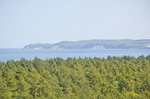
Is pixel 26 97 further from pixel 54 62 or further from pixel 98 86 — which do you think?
pixel 54 62

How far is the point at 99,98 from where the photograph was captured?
3034cm

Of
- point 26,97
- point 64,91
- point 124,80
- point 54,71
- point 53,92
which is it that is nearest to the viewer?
point 26,97

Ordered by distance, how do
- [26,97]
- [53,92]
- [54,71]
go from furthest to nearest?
[54,71] → [53,92] → [26,97]

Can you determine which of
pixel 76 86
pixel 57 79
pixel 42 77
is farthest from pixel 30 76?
pixel 76 86

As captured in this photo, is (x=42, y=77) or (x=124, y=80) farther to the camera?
(x=124, y=80)

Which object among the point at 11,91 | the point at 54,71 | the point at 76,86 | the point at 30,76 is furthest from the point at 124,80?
the point at 11,91

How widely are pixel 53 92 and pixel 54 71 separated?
8569 millimetres

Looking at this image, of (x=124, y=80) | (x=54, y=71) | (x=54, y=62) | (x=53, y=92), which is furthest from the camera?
(x=54, y=62)

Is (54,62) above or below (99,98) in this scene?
above

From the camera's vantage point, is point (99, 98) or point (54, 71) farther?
point (54, 71)

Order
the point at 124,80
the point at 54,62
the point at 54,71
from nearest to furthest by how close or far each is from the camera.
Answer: the point at 124,80, the point at 54,71, the point at 54,62

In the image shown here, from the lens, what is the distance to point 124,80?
127 ft

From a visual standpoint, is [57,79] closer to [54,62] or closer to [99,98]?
[99,98]

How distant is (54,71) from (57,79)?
5196 mm
